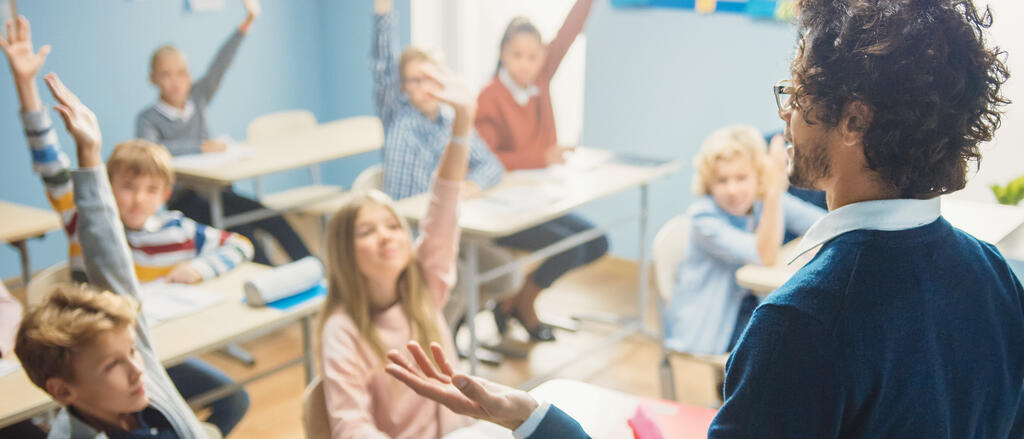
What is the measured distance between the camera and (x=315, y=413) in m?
1.78

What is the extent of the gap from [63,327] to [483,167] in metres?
1.90

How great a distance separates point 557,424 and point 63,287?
102cm

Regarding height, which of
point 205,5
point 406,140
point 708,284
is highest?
point 205,5

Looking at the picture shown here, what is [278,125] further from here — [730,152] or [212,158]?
[730,152]

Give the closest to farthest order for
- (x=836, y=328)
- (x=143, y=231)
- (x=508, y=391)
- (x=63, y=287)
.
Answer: (x=836, y=328)
(x=508, y=391)
(x=63, y=287)
(x=143, y=231)

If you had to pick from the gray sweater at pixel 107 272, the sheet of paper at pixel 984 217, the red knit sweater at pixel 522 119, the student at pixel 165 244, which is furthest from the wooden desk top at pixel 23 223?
the sheet of paper at pixel 984 217

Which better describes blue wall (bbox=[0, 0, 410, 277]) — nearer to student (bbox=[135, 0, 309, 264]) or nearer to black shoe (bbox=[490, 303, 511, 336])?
student (bbox=[135, 0, 309, 264])

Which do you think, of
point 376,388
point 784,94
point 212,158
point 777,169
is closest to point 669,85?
point 777,169

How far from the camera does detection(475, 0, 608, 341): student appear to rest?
342 centimetres

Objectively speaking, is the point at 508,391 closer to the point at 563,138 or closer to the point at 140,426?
the point at 140,426

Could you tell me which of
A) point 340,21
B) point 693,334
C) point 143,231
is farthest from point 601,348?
point 340,21

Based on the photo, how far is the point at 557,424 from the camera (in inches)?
36.8

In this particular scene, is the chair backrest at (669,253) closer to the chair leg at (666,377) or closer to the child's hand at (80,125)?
the chair leg at (666,377)

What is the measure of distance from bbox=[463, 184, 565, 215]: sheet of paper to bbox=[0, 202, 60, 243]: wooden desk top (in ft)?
4.19
